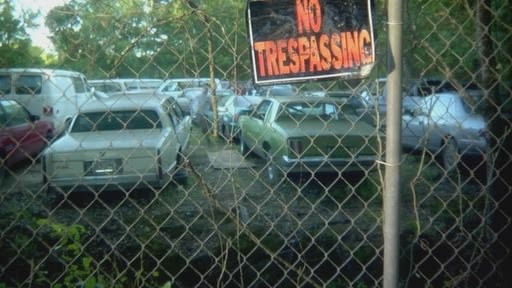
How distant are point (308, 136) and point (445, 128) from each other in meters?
0.91

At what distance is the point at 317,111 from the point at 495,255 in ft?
4.26

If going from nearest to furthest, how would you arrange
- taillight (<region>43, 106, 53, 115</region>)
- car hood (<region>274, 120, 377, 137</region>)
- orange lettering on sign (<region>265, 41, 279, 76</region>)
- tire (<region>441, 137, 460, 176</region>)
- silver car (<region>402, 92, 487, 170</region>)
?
orange lettering on sign (<region>265, 41, 279, 76</region>)
taillight (<region>43, 106, 53, 115</region>)
car hood (<region>274, 120, 377, 137</region>)
silver car (<region>402, 92, 487, 170</region>)
tire (<region>441, 137, 460, 176</region>)

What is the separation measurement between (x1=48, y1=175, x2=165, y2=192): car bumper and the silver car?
3.99ft

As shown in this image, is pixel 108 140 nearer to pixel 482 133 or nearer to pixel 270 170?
pixel 270 170

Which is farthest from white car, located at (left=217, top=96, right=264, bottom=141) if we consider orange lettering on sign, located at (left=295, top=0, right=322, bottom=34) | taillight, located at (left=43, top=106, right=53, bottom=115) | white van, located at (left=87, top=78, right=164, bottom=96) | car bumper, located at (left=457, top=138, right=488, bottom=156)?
car bumper, located at (left=457, top=138, right=488, bottom=156)

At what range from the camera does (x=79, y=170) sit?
2.41m

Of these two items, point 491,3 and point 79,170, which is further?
point 491,3

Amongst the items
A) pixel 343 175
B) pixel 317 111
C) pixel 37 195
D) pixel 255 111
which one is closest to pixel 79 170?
pixel 37 195

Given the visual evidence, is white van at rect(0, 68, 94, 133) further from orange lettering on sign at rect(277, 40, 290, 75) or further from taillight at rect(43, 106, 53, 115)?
orange lettering on sign at rect(277, 40, 290, 75)

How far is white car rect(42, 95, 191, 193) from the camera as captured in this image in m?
2.19

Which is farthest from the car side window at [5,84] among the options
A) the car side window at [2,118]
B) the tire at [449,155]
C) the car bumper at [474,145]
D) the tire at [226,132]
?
the car bumper at [474,145]

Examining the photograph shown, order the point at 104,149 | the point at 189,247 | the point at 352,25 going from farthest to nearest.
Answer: the point at 189,247, the point at 104,149, the point at 352,25

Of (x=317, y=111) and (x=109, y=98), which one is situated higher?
(x=109, y=98)

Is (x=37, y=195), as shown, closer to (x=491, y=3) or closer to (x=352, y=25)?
(x=352, y=25)
